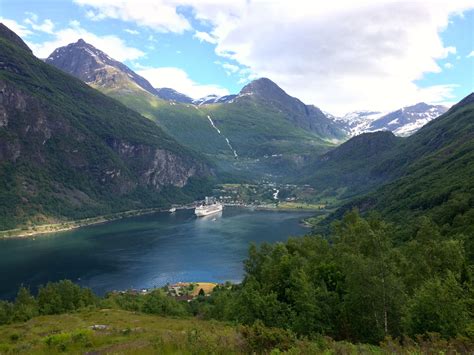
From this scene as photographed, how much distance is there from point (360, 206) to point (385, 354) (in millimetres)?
185564

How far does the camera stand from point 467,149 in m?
155

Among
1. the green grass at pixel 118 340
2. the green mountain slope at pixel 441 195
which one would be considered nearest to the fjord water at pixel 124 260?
the green mountain slope at pixel 441 195

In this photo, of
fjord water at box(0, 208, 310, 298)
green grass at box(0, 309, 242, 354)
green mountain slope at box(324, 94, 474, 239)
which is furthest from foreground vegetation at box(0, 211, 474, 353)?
fjord water at box(0, 208, 310, 298)

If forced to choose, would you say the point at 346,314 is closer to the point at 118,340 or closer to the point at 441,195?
the point at 118,340

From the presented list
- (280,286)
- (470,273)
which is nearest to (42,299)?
(280,286)

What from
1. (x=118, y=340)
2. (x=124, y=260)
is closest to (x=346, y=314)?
(x=118, y=340)

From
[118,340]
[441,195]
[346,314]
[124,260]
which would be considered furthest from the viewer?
[124,260]

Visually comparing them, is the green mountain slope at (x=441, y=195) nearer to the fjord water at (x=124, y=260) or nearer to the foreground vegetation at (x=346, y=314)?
the foreground vegetation at (x=346, y=314)

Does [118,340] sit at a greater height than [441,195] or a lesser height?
lesser

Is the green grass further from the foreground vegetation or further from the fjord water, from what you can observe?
the fjord water

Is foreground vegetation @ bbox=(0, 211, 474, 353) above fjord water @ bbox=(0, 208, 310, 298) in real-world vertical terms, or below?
above

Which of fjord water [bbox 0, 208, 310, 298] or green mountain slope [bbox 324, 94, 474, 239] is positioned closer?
green mountain slope [bbox 324, 94, 474, 239]

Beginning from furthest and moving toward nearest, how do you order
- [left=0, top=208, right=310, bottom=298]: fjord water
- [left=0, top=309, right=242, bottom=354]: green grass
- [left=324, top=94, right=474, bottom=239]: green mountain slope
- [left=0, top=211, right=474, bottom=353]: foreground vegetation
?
[left=0, top=208, right=310, bottom=298]: fjord water, [left=324, top=94, right=474, bottom=239]: green mountain slope, [left=0, top=211, right=474, bottom=353]: foreground vegetation, [left=0, top=309, right=242, bottom=354]: green grass

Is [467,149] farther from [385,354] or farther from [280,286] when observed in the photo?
[385,354]
